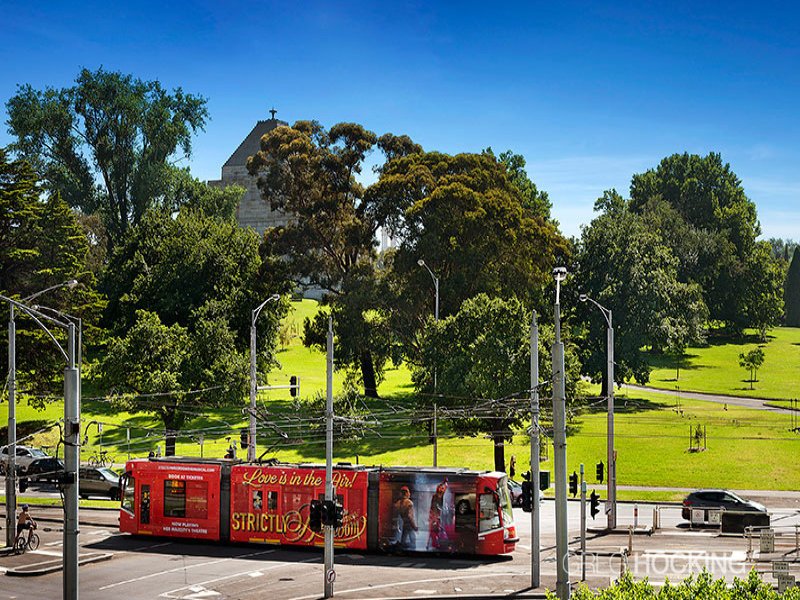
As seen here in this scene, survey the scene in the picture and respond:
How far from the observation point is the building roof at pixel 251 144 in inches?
5645

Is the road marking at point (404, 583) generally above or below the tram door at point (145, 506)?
below

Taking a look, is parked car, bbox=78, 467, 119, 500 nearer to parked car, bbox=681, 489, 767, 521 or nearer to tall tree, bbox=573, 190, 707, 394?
parked car, bbox=681, 489, 767, 521

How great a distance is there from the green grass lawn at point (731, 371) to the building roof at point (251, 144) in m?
67.0

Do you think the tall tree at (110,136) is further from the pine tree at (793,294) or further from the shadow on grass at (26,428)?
the pine tree at (793,294)

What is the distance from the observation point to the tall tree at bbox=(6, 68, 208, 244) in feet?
284

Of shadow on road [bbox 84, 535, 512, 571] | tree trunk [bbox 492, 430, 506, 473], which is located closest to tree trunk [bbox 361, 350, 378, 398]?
tree trunk [bbox 492, 430, 506, 473]

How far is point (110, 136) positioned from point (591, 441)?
50.1 metres

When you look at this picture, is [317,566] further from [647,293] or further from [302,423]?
[647,293]

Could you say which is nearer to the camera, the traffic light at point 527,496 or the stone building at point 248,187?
the traffic light at point 527,496

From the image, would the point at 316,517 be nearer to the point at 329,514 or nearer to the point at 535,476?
the point at 329,514

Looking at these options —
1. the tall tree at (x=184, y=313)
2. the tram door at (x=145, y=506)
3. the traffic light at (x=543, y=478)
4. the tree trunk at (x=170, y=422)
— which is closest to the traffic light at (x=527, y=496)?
the traffic light at (x=543, y=478)

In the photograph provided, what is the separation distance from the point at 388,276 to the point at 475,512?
38087 mm

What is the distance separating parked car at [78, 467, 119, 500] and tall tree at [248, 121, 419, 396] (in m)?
24.0

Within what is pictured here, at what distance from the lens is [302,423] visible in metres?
63.0
